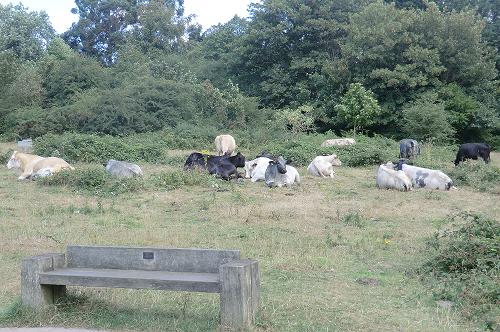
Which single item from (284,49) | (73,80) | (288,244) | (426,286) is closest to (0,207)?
(288,244)

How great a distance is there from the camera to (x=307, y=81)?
3728 cm

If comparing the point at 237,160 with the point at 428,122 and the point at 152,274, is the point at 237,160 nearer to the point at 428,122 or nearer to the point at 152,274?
the point at 152,274

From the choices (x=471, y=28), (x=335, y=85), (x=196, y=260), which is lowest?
(x=196, y=260)

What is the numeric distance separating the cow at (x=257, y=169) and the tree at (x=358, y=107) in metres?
15.7

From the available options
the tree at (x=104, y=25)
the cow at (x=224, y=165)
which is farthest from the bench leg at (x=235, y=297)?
the tree at (x=104, y=25)

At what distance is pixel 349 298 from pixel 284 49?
34.3 meters

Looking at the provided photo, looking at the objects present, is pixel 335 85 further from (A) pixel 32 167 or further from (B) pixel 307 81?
(A) pixel 32 167

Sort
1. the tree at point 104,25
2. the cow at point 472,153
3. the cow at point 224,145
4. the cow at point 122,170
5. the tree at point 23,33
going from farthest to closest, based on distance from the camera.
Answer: the tree at point 104,25 < the tree at point 23,33 < the cow at point 224,145 < the cow at point 472,153 < the cow at point 122,170

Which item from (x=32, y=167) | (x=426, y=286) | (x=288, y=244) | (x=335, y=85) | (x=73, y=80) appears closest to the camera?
(x=426, y=286)

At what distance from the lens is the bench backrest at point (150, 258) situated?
5.46m

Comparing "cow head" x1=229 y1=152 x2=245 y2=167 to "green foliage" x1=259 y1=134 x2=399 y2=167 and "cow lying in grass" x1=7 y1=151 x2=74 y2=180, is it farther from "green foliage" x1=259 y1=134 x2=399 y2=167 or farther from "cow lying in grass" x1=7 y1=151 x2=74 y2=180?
"cow lying in grass" x1=7 y1=151 x2=74 y2=180

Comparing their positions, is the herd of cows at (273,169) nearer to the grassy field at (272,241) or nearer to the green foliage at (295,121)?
the grassy field at (272,241)

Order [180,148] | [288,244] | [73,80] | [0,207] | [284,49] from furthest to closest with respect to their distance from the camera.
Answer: [284,49]
[73,80]
[180,148]
[0,207]
[288,244]

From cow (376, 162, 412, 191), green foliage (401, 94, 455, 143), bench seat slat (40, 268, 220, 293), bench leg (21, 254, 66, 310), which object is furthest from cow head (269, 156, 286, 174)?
green foliage (401, 94, 455, 143)
